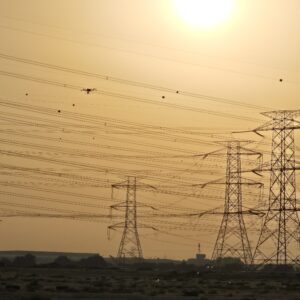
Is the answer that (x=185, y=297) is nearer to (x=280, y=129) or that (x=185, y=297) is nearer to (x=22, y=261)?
(x=280, y=129)

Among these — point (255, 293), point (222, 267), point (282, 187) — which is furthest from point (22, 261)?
point (255, 293)

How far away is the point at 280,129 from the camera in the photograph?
8756cm

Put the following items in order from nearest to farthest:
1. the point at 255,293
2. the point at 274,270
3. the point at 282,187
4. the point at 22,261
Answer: the point at 255,293 < the point at 282,187 < the point at 274,270 < the point at 22,261

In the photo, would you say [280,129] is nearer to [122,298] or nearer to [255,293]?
[255,293]

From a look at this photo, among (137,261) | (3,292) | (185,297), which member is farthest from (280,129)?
(137,261)

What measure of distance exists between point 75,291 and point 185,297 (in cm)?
800

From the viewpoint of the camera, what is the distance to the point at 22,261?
151m

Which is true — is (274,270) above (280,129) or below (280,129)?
below

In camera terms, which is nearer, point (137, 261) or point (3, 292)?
point (3, 292)

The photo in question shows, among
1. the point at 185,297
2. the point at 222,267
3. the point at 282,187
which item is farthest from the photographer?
the point at 222,267

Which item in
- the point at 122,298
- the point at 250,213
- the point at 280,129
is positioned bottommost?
the point at 122,298

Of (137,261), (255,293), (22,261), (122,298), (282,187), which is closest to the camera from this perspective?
(122,298)

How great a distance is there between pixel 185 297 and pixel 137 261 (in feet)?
286

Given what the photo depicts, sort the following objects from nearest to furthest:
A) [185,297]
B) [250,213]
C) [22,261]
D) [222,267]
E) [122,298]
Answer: [122,298] → [185,297] → [250,213] → [222,267] → [22,261]
